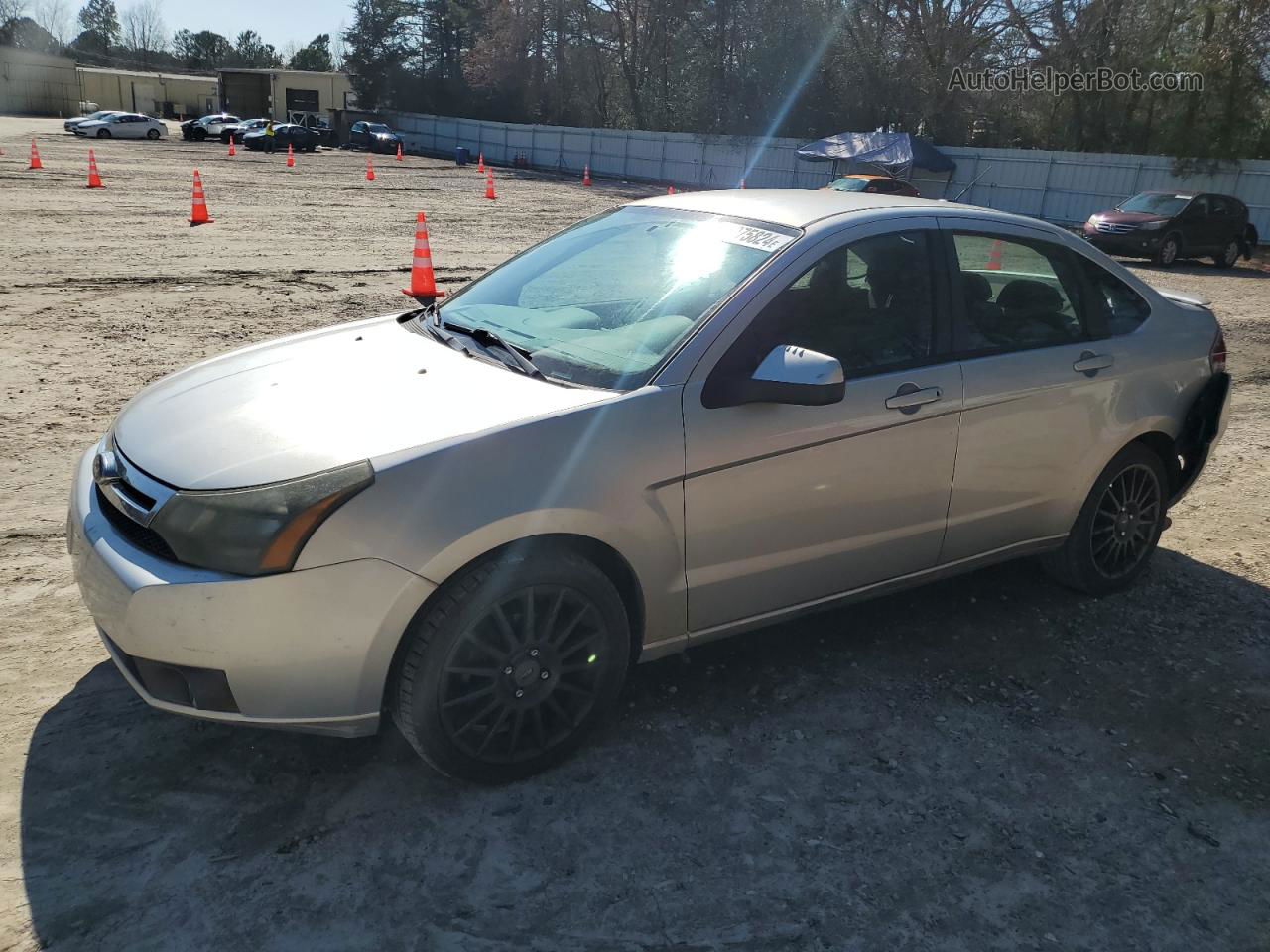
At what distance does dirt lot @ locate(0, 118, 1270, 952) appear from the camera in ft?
8.37

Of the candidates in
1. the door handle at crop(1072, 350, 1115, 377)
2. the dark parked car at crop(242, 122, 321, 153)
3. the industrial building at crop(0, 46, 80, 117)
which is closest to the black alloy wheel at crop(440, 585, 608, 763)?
the door handle at crop(1072, 350, 1115, 377)

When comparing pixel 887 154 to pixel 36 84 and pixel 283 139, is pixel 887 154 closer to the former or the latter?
pixel 283 139

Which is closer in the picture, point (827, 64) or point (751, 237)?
point (751, 237)

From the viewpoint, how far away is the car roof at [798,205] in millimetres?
3717

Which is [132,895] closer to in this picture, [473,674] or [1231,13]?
[473,674]

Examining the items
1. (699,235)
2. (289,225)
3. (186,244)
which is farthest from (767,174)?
(699,235)

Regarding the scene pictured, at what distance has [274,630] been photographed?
2.59 m

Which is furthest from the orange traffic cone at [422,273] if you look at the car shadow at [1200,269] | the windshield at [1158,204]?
the windshield at [1158,204]

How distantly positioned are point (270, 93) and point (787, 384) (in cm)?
7487

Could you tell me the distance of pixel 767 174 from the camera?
42188 mm

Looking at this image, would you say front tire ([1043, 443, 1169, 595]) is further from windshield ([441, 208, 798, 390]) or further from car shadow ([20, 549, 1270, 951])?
windshield ([441, 208, 798, 390])

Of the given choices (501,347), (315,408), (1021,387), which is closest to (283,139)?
(501,347)

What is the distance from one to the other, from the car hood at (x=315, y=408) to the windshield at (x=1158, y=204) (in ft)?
70.0

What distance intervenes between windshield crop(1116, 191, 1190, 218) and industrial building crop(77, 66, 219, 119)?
76.4 metres
